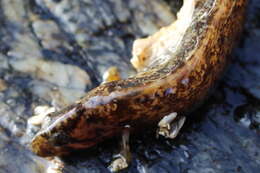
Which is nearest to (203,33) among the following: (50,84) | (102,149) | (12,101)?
(102,149)

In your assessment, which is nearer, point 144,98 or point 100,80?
point 144,98

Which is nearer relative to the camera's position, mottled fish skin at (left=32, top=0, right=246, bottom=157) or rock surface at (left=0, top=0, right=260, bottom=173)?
mottled fish skin at (left=32, top=0, right=246, bottom=157)

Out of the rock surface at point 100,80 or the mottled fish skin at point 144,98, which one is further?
the rock surface at point 100,80

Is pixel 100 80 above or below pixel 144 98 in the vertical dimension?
above

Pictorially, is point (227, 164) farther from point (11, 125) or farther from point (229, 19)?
point (11, 125)
